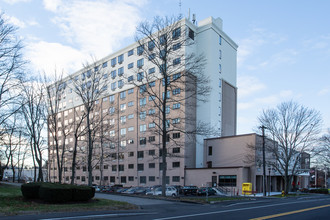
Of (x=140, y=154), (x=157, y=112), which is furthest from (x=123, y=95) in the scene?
(x=157, y=112)

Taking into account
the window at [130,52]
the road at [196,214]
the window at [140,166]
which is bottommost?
the window at [140,166]

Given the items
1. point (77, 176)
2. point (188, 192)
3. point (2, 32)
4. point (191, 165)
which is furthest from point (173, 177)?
point (2, 32)

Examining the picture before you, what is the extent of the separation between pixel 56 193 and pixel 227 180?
36.5 m

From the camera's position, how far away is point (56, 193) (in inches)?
667

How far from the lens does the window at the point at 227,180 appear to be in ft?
158

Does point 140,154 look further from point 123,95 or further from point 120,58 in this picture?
point 120,58

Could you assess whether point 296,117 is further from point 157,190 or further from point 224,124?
point 157,190

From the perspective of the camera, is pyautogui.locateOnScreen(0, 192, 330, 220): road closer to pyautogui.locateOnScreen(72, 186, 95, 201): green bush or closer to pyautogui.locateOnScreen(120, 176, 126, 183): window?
pyautogui.locateOnScreen(72, 186, 95, 201): green bush

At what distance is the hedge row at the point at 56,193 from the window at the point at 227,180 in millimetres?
33401

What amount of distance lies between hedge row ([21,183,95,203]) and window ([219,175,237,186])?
110 feet

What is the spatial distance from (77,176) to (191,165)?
131 ft

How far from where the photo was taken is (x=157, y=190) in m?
38.8

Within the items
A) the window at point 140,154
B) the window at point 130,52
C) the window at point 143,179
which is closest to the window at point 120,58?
the window at point 130,52

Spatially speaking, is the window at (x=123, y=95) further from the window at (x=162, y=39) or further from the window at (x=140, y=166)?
the window at (x=162, y=39)
